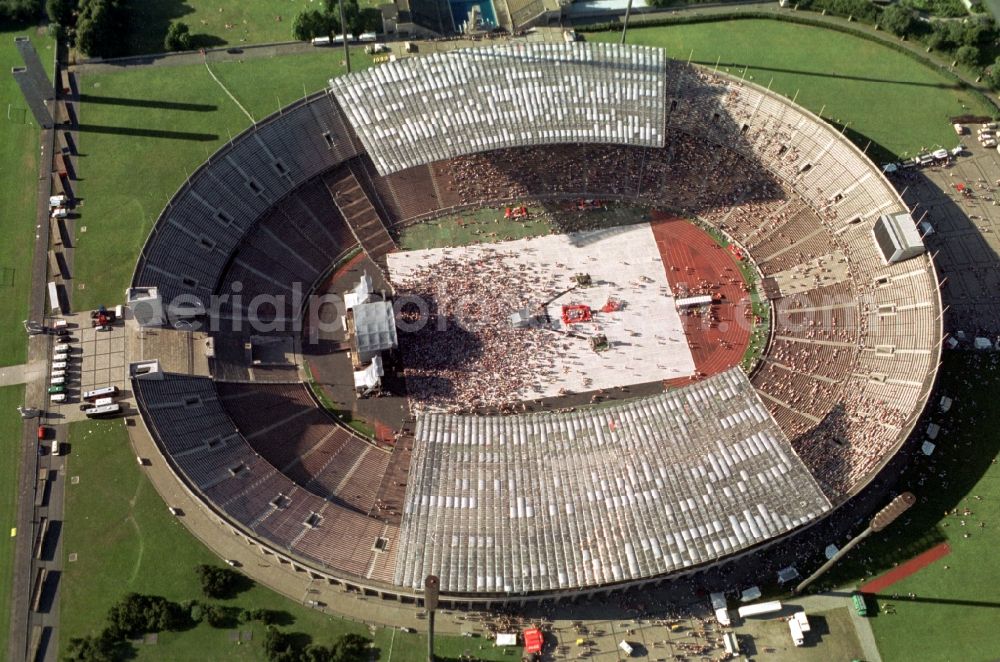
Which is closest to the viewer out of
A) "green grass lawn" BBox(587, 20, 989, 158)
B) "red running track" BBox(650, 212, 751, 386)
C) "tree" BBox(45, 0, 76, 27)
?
"red running track" BBox(650, 212, 751, 386)

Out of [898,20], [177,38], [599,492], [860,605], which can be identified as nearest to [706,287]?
[599,492]

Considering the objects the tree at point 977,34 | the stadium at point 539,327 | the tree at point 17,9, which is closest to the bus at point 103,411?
the stadium at point 539,327

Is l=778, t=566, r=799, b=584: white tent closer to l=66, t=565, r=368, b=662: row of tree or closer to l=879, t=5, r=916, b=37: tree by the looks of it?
l=66, t=565, r=368, b=662: row of tree

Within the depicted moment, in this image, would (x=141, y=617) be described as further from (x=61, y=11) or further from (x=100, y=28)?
(x=61, y=11)

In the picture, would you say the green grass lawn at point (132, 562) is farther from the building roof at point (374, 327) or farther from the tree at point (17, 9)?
the tree at point (17, 9)

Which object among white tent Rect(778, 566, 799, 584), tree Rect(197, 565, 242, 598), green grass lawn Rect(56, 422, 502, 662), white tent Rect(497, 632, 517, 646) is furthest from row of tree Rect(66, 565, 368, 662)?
white tent Rect(778, 566, 799, 584)
